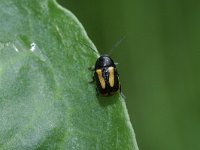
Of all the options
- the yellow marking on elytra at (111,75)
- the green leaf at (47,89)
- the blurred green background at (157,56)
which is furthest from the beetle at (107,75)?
the green leaf at (47,89)

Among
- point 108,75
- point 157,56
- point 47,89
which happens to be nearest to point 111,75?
point 108,75

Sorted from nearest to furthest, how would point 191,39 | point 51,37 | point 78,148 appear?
point 78,148, point 51,37, point 191,39

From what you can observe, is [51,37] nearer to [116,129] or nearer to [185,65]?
[116,129]

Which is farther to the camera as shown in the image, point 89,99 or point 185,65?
point 185,65

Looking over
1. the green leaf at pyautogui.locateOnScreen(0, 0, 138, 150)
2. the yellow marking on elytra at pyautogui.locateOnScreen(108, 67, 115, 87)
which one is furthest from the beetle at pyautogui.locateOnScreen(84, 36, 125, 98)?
the green leaf at pyautogui.locateOnScreen(0, 0, 138, 150)

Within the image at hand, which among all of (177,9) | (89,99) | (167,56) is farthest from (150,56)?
(89,99)
